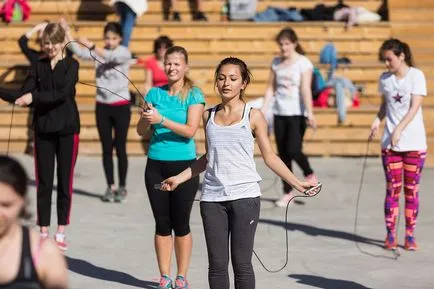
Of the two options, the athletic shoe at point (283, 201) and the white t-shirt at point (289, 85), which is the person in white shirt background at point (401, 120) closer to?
the white t-shirt at point (289, 85)

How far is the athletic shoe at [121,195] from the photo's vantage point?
35.7 ft

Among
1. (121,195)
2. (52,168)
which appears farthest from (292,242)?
(121,195)

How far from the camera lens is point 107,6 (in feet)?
51.2

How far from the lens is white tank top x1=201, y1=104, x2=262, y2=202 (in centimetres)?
633

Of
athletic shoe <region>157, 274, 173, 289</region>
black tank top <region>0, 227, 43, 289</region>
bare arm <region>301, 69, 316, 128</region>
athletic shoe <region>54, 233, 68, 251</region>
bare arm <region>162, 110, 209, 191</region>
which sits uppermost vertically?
bare arm <region>301, 69, 316, 128</region>

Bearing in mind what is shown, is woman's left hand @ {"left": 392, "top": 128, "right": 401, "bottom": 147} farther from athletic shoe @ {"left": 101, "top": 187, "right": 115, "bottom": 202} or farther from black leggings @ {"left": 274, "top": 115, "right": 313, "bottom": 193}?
athletic shoe @ {"left": 101, "top": 187, "right": 115, "bottom": 202}

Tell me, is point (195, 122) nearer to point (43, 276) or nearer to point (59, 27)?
point (59, 27)

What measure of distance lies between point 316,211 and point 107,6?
6.21 m

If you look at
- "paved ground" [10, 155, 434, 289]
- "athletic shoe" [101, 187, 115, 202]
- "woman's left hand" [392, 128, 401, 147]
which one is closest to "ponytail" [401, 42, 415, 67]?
"woman's left hand" [392, 128, 401, 147]

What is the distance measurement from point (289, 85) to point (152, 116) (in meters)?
3.67

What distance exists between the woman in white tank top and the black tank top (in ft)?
8.74

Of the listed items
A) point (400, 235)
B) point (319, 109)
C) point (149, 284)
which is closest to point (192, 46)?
point (319, 109)

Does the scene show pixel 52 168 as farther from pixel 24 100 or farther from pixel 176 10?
pixel 176 10

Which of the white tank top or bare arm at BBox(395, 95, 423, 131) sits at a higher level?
bare arm at BBox(395, 95, 423, 131)
